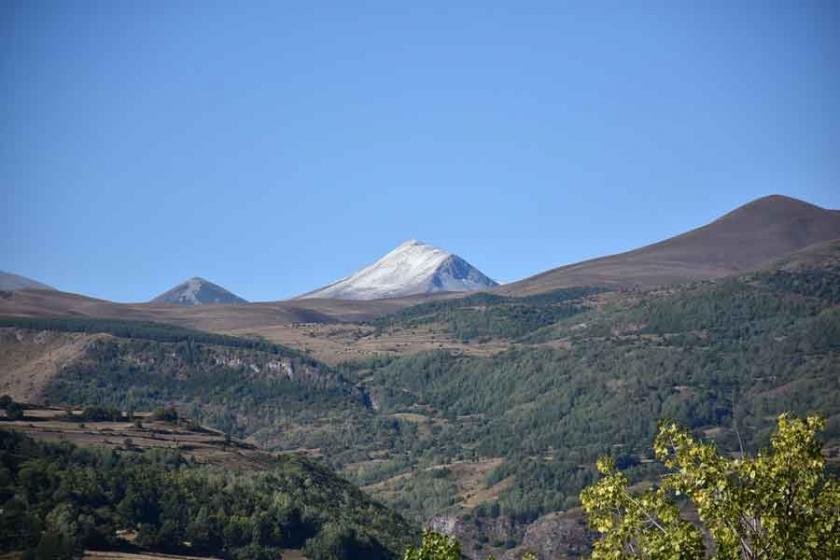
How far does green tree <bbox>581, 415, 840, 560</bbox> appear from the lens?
38.5 m

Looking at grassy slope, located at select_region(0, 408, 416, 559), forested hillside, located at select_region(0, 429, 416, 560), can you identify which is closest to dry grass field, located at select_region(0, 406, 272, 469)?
grassy slope, located at select_region(0, 408, 416, 559)

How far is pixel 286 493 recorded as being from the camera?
17288 cm

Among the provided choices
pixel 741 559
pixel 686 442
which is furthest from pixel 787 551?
pixel 686 442

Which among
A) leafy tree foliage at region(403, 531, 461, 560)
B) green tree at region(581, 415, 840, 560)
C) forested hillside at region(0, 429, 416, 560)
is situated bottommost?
forested hillside at region(0, 429, 416, 560)

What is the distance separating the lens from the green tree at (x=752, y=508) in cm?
3853

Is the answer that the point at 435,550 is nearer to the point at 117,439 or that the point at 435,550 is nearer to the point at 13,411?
the point at 117,439

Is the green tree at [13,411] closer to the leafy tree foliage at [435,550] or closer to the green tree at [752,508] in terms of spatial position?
the leafy tree foliage at [435,550]

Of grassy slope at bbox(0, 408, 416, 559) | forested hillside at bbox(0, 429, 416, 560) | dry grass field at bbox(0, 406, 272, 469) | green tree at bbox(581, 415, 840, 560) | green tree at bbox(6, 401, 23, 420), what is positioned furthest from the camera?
green tree at bbox(6, 401, 23, 420)

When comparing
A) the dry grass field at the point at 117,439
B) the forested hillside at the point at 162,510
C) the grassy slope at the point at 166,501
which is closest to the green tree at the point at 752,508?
the forested hillside at the point at 162,510

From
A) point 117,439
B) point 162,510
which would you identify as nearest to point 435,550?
point 162,510

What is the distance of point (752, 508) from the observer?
39.0 metres

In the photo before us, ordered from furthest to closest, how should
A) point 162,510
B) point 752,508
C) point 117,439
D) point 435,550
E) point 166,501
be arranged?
point 117,439 < point 166,501 < point 162,510 < point 435,550 < point 752,508

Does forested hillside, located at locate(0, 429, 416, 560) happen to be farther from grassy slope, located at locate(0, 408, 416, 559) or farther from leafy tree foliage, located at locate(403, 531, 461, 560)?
leafy tree foliage, located at locate(403, 531, 461, 560)

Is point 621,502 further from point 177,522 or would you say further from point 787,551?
point 177,522
